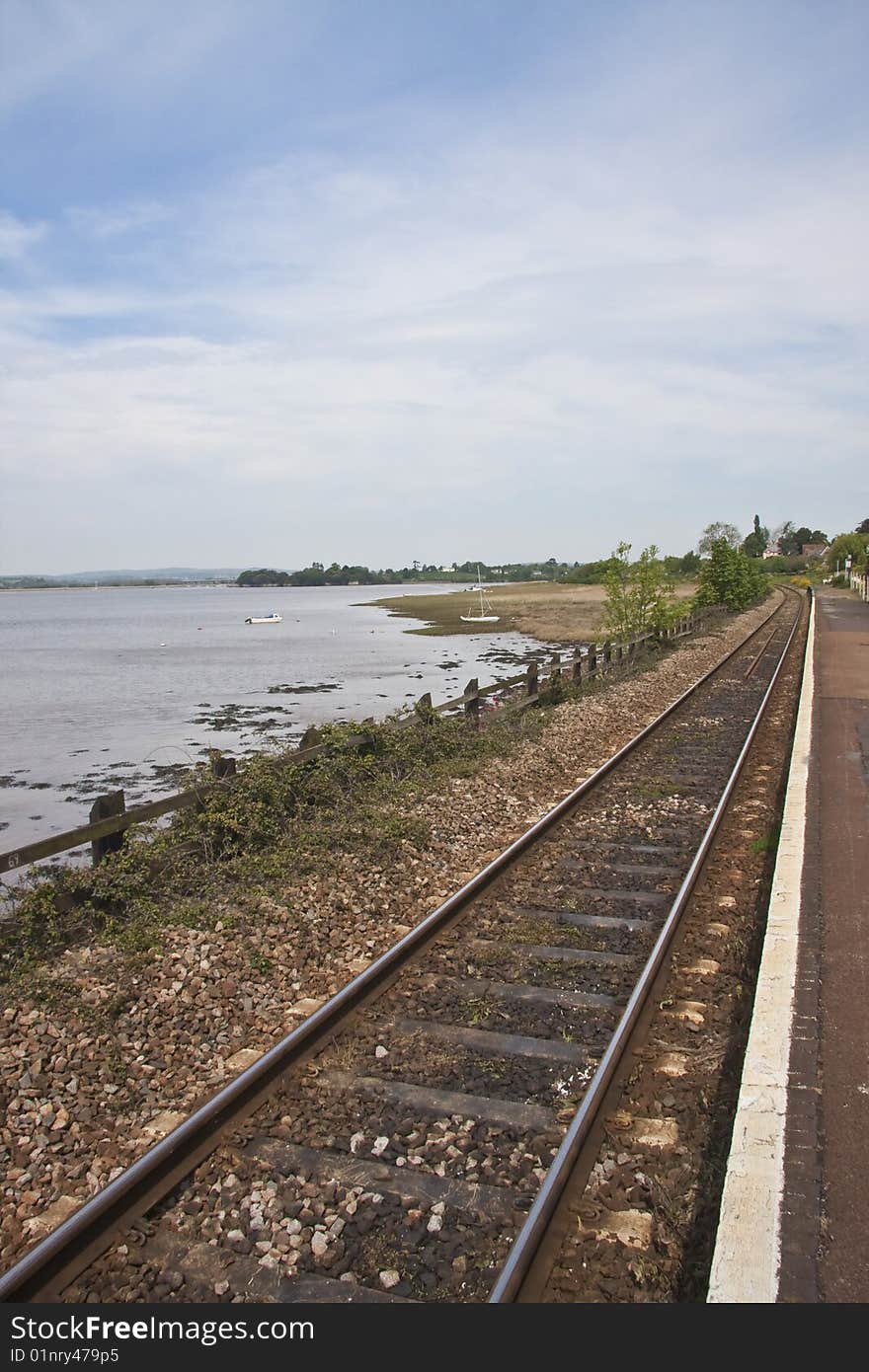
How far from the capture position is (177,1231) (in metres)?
3.67

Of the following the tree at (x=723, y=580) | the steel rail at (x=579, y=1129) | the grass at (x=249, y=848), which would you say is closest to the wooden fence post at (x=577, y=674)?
the grass at (x=249, y=848)

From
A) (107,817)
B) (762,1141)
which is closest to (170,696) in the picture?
(107,817)

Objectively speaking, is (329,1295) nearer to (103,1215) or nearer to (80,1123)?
(103,1215)

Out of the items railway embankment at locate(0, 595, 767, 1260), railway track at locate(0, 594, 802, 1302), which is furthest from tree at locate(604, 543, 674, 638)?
railway track at locate(0, 594, 802, 1302)

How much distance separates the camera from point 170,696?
3478cm

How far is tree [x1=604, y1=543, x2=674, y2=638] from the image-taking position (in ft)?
98.7

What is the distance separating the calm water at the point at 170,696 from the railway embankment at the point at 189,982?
8.26 metres

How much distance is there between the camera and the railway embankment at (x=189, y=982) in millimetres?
4391

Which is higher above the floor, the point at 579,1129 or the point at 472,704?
the point at 472,704

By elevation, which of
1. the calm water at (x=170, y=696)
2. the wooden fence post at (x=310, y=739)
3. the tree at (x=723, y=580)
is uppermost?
the tree at (x=723, y=580)

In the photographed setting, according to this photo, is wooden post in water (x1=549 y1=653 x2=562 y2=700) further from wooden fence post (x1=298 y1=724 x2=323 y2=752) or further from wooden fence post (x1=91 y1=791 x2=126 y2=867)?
wooden fence post (x1=91 y1=791 x2=126 y2=867)

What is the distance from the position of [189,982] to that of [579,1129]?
299 cm

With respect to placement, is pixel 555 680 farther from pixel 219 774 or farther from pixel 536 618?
pixel 536 618

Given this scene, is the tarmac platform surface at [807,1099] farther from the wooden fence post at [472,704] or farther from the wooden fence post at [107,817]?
the wooden fence post at [472,704]
